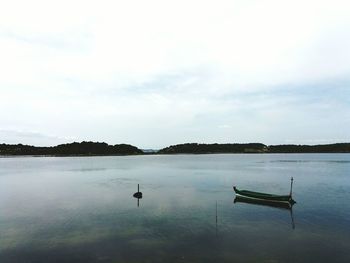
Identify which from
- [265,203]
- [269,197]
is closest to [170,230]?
[265,203]

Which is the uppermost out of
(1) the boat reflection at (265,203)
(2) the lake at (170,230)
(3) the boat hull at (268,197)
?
(3) the boat hull at (268,197)

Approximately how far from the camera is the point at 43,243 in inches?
1070

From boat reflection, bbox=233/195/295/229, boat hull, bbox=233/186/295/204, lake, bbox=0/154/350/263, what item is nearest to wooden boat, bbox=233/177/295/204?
boat hull, bbox=233/186/295/204

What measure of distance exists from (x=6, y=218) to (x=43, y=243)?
45.1 feet

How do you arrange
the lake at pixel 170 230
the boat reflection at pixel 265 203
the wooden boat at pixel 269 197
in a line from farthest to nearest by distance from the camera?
the wooden boat at pixel 269 197
the boat reflection at pixel 265 203
the lake at pixel 170 230

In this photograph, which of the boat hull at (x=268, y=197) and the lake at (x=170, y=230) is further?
the boat hull at (x=268, y=197)

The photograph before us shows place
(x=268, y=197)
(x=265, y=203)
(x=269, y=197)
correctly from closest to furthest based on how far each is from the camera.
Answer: (x=265, y=203) < (x=269, y=197) < (x=268, y=197)

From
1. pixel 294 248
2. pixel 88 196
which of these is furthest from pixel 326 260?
pixel 88 196

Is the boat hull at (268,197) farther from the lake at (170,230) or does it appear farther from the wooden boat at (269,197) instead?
the lake at (170,230)

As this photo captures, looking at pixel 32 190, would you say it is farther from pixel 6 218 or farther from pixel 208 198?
pixel 208 198

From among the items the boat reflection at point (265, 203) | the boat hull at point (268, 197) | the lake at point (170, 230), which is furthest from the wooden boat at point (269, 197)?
the lake at point (170, 230)

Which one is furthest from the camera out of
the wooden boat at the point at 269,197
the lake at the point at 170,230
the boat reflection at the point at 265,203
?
the wooden boat at the point at 269,197

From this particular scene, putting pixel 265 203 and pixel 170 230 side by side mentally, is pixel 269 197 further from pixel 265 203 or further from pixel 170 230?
pixel 170 230

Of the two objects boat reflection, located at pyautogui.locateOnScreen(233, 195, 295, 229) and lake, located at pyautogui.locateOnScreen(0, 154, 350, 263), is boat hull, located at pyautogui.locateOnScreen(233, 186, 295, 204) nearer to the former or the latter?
boat reflection, located at pyautogui.locateOnScreen(233, 195, 295, 229)
